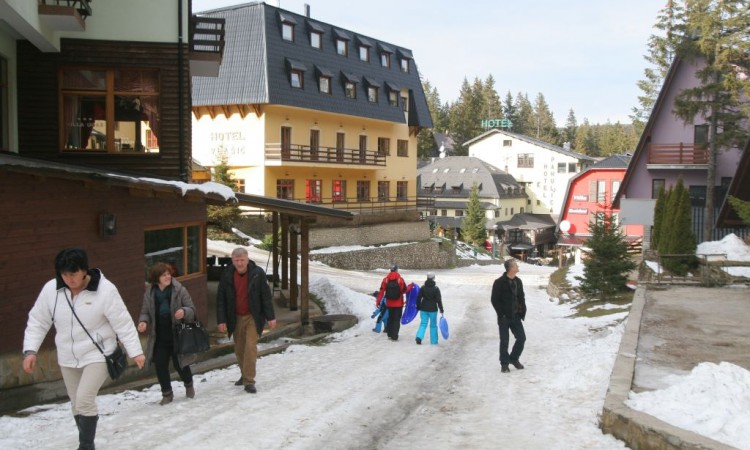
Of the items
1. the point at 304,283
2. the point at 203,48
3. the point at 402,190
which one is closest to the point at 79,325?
the point at 304,283

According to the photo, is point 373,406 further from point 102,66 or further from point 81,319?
point 102,66

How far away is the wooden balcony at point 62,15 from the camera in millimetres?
11449

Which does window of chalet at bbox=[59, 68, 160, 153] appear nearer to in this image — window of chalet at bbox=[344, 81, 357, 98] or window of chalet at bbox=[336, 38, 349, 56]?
window of chalet at bbox=[344, 81, 357, 98]

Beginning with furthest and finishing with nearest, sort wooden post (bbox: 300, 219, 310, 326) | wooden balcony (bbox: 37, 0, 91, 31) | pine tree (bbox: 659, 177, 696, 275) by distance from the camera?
pine tree (bbox: 659, 177, 696, 275) → wooden post (bbox: 300, 219, 310, 326) → wooden balcony (bbox: 37, 0, 91, 31)

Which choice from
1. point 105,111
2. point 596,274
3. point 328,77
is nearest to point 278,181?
point 328,77

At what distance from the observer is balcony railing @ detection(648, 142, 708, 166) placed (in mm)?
33594

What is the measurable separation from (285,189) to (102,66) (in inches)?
1045

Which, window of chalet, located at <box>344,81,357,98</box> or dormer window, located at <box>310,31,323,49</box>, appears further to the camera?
window of chalet, located at <box>344,81,357,98</box>

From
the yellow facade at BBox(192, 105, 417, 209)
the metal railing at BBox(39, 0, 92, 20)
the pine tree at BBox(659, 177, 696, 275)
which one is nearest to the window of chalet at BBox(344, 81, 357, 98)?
the yellow facade at BBox(192, 105, 417, 209)

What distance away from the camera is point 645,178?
1406 inches

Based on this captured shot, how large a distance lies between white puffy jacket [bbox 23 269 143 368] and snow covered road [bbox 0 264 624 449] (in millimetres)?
1312

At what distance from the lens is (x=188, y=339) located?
7.73 m

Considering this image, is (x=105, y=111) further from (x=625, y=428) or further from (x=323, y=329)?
(x=625, y=428)

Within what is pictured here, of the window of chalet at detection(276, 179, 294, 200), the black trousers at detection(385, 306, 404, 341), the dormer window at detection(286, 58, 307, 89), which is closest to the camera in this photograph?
the black trousers at detection(385, 306, 404, 341)
